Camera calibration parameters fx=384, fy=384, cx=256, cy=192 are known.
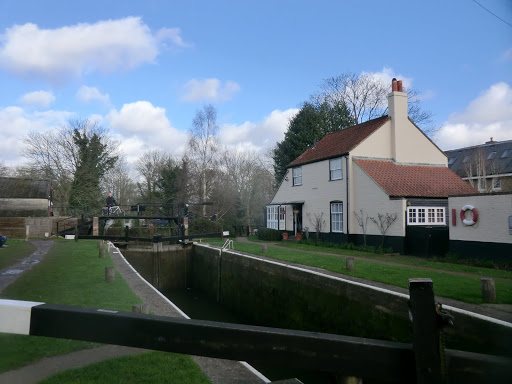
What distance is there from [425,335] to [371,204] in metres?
18.1

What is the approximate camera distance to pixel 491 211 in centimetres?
1325

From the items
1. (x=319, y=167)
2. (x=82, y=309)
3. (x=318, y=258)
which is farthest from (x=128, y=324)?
(x=319, y=167)

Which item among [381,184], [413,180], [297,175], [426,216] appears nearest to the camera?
[426,216]

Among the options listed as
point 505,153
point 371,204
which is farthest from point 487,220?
point 505,153

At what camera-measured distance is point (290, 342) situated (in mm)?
1341

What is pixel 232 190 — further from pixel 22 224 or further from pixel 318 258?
pixel 318 258

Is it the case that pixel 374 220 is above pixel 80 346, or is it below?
above

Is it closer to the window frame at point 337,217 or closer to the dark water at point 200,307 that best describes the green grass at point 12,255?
Answer: the dark water at point 200,307

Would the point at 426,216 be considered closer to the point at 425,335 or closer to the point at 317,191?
the point at 317,191

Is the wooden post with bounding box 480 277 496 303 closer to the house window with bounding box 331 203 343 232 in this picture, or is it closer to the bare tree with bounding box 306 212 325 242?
the house window with bounding box 331 203 343 232

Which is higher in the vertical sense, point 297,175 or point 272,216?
point 297,175

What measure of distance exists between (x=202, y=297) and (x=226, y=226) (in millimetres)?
11865

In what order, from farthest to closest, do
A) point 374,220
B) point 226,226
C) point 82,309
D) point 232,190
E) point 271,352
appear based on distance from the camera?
point 232,190 → point 226,226 → point 374,220 → point 82,309 → point 271,352

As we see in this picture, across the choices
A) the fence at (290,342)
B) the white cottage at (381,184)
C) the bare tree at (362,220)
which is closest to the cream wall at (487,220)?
the white cottage at (381,184)
